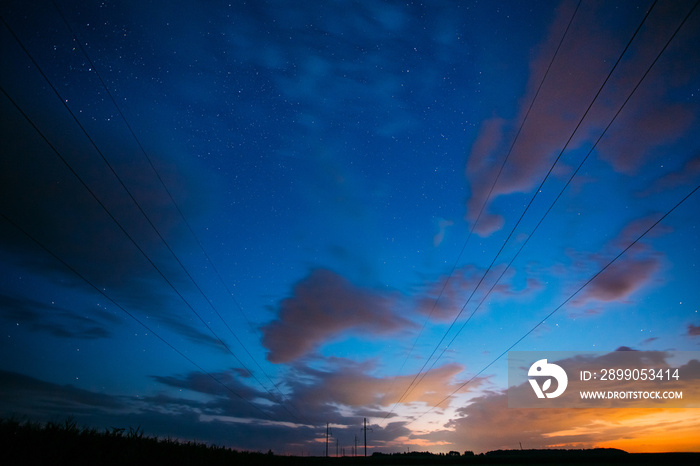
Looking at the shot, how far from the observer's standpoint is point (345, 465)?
189ft

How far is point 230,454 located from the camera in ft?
74.5

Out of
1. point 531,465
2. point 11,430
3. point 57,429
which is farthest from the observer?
→ point 531,465

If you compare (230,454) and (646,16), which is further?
(230,454)

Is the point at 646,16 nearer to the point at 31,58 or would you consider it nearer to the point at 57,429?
the point at 31,58

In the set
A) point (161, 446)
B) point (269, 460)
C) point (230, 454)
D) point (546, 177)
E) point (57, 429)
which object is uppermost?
point (546, 177)

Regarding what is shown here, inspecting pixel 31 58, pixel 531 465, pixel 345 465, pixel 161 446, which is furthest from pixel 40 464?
pixel 531 465

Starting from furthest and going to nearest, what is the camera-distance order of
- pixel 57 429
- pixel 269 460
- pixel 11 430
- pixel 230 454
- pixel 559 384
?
pixel 559 384 → pixel 269 460 → pixel 230 454 → pixel 57 429 → pixel 11 430

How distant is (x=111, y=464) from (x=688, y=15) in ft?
67.8

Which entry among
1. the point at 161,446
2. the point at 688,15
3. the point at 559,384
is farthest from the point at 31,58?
the point at 559,384

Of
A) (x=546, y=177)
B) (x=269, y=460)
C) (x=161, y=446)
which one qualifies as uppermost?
(x=546, y=177)

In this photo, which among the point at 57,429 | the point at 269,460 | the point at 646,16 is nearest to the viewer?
the point at 646,16

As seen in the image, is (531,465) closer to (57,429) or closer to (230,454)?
(230,454)

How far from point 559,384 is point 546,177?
31054 mm

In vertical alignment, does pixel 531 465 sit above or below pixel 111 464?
below
